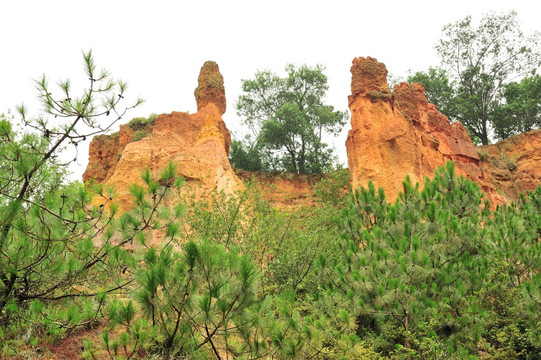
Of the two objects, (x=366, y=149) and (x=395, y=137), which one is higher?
(x=395, y=137)

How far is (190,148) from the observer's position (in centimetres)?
1877

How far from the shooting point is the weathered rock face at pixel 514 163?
2181 centimetres

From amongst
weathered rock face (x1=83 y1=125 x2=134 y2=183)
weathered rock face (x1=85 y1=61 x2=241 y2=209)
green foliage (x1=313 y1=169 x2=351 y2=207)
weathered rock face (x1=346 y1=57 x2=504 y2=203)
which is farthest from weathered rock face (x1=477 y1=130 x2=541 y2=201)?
weathered rock face (x1=83 y1=125 x2=134 y2=183)

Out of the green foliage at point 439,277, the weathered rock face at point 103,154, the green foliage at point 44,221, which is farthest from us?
the weathered rock face at point 103,154

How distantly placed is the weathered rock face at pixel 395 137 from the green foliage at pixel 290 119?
7139 millimetres

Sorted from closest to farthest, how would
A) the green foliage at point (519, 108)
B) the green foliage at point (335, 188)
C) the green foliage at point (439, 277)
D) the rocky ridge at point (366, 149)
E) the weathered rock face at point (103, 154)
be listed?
the green foliage at point (439, 277), the rocky ridge at point (366, 149), the green foliage at point (335, 188), the weathered rock face at point (103, 154), the green foliage at point (519, 108)

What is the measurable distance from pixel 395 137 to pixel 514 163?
8678 millimetres

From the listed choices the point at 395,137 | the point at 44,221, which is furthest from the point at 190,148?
the point at 44,221

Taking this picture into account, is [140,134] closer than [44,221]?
No

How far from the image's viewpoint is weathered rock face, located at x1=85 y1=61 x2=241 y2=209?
1736 centimetres

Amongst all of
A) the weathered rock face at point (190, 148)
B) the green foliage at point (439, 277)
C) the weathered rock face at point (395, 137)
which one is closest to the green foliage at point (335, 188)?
the weathered rock face at point (395, 137)

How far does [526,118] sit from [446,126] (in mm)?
9118

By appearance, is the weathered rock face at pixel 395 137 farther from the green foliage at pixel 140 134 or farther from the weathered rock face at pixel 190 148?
the green foliage at pixel 140 134

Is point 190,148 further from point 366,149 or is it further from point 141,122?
point 366,149
